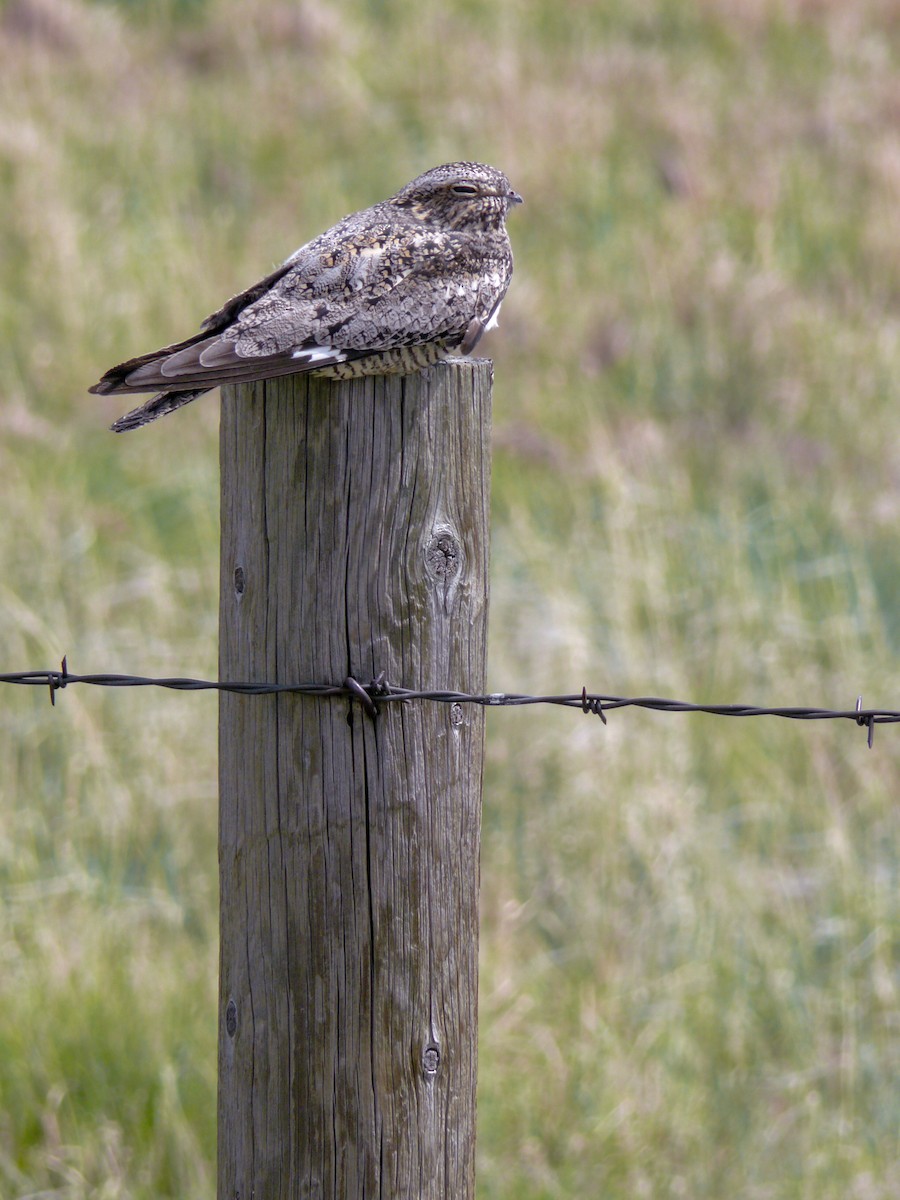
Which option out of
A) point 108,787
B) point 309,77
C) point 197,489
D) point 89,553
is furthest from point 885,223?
point 108,787

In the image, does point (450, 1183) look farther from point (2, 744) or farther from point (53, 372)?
point (53, 372)

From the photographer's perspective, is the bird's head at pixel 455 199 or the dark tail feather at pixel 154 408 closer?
the dark tail feather at pixel 154 408

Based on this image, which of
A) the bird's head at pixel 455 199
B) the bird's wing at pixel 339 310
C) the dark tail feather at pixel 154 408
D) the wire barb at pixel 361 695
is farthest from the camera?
the bird's head at pixel 455 199

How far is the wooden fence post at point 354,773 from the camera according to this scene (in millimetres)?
2035

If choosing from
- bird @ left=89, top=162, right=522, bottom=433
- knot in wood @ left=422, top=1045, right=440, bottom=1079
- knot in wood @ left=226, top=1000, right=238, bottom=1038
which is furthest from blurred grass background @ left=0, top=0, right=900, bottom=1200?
bird @ left=89, top=162, right=522, bottom=433

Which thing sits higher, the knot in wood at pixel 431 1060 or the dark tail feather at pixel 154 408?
the dark tail feather at pixel 154 408

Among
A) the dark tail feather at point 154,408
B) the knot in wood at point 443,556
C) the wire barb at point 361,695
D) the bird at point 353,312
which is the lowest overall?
the wire barb at point 361,695

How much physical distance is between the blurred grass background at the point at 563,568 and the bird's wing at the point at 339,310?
180 cm

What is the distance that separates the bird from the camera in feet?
7.13

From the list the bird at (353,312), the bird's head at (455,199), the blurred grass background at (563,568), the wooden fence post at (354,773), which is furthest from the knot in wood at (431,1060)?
the bird's head at (455,199)

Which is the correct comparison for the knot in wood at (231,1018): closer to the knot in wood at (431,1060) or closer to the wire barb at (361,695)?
the knot in wood at (431,1060)

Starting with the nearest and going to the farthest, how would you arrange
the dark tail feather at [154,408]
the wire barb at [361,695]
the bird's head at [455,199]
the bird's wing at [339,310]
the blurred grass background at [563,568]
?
the wire barb at [361,695]
the bird's wing at [339,310]
the dark tail feather at [154,408]
the bird's head at [455,199]
the blurred grass background at [563,568]

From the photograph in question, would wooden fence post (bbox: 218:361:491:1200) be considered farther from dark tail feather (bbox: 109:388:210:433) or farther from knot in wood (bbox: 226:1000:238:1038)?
dark tail feather (bbox: 109:388:210:433)

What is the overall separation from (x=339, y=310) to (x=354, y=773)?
0.80 metres
